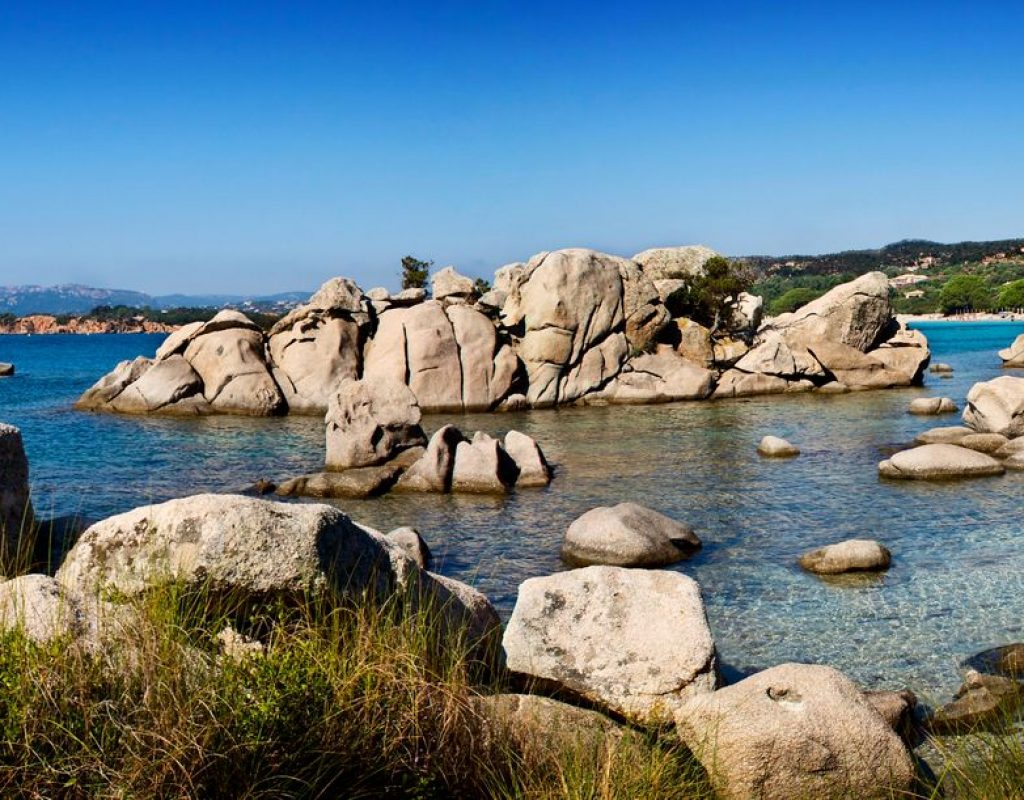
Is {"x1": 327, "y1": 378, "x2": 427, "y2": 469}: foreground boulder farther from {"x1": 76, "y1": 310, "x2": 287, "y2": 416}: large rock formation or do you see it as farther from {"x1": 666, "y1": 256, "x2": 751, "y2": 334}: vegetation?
{"x1": 666, "y1": 256, "x2": 751, "y2": 334}: vegetation

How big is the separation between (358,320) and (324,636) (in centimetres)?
3979

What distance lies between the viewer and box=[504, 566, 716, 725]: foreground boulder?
9867 millimetres

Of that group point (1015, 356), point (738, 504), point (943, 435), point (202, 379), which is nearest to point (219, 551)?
point (738, 504)

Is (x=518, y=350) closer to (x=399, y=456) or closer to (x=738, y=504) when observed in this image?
(x=399, y=456)

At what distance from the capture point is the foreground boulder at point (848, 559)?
637 inches

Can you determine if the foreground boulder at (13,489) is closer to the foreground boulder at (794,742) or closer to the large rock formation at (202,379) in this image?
the foreground boulder at (794,742)

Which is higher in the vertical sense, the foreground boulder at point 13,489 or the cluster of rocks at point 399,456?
the foreground boulder at point 13,489

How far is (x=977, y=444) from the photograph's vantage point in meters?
28.0

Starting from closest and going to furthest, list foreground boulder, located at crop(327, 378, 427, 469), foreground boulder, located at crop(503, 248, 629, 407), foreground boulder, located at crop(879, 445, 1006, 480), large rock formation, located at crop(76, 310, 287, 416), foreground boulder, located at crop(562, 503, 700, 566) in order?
foreground boulder, located at crop(562, 503, 700, 566) → foreground boulder, located at crop(879, 445, 1006, 480) → foreground boulder, located at crop(327, 378, 427, 469) → large rock formation, located at crop(76, 310, 287, 416) → foreground boulder, located at crop(503, 248, 629, 407)

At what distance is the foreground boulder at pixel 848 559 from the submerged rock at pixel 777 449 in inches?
487

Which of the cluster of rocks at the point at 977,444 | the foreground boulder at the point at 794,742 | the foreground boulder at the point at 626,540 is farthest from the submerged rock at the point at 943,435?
the foreground boulder at the point at 794,742

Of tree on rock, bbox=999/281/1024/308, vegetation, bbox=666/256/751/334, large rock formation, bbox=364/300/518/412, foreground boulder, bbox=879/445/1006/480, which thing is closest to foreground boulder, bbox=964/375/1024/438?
foreground boulder, bbox=879/445/1006/480

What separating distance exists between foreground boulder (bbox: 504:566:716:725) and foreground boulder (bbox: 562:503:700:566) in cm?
627

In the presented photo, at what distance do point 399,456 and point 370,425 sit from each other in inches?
52.2
